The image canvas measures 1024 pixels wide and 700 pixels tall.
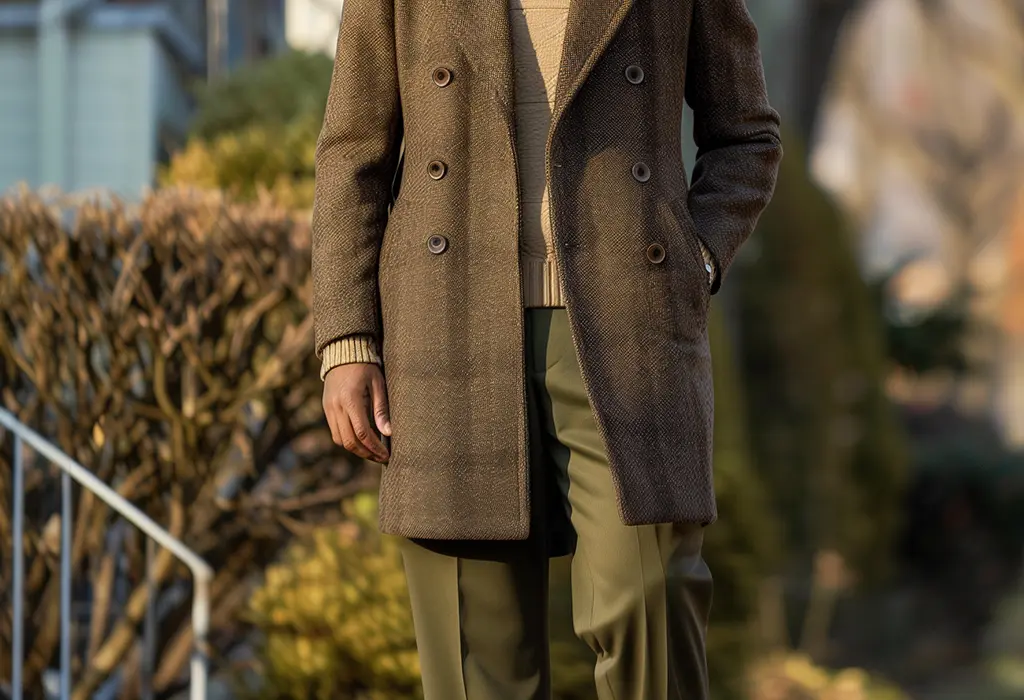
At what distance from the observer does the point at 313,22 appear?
831 cm

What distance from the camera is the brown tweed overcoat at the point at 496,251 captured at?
2438 millimetres

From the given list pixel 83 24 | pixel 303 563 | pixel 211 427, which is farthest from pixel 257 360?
pixel 83 24

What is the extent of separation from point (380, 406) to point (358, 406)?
0.18 ft

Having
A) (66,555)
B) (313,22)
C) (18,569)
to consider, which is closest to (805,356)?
(313,22)

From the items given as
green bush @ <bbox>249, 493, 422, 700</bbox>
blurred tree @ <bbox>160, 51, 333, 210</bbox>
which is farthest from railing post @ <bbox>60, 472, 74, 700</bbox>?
blurred tree @ <bbox>160, 51, 333, 210</bbox>

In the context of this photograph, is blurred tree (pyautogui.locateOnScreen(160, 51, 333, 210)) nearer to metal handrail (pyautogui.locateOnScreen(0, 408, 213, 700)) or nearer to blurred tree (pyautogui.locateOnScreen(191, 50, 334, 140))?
blurred tree (pyautogui.locateOnScreen(191, 50, 334, 140))

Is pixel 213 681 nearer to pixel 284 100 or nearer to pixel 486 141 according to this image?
pixel 486 141

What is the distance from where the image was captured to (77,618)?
4609 mm

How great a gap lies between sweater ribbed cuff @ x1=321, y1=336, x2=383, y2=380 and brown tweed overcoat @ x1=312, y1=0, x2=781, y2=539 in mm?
21

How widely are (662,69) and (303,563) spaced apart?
2196 mm

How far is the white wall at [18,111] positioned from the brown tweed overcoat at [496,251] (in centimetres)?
549

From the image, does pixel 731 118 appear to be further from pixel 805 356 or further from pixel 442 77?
pixel 805 356

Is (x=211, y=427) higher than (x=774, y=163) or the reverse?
the reverse

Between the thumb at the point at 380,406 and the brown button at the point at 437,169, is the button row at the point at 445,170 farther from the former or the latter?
the thumb at the point at 380,406
